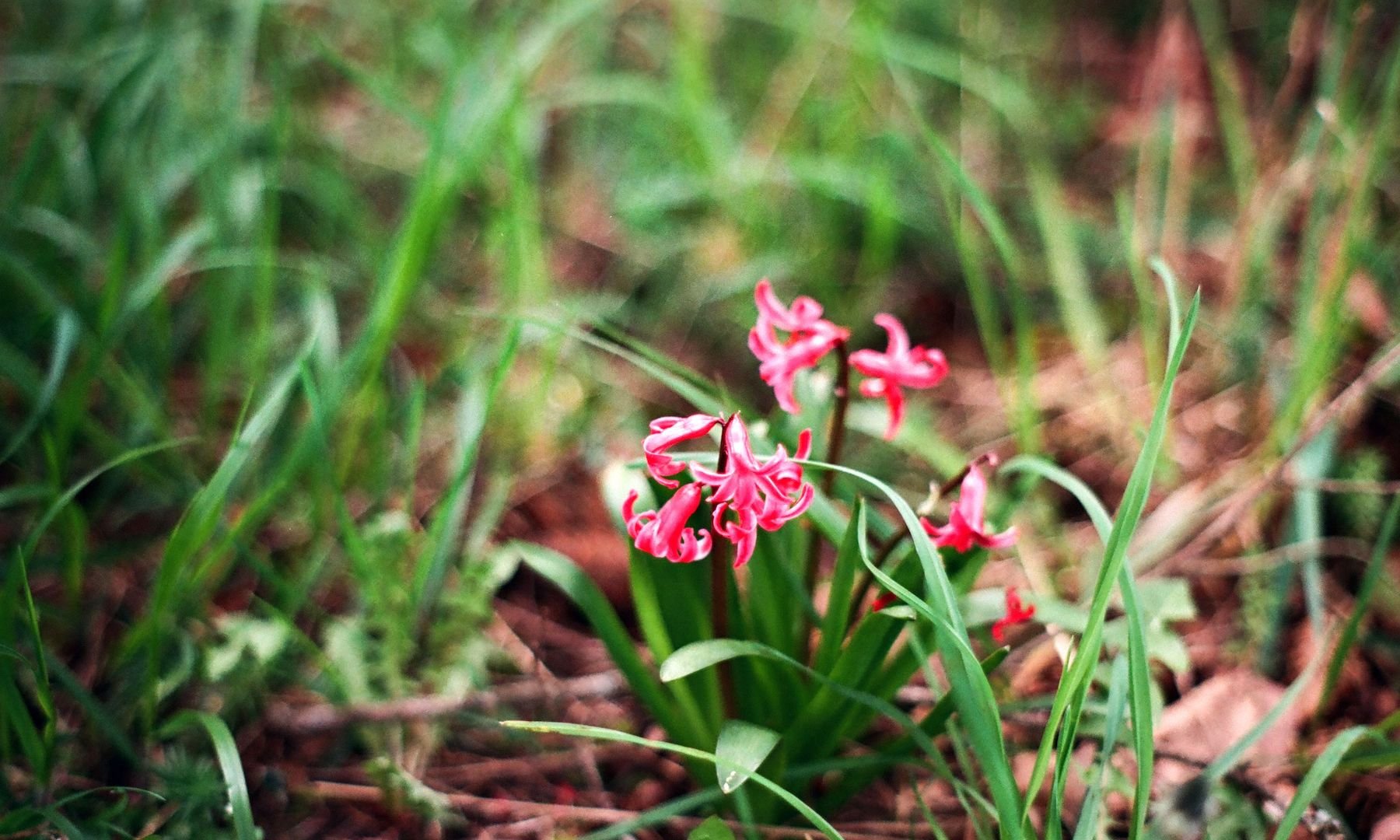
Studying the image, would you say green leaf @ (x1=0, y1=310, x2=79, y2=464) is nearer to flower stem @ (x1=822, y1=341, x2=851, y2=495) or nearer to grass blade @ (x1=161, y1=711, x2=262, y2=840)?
grass blade @ (x1=161, y1=711, x2=262, y2=840)

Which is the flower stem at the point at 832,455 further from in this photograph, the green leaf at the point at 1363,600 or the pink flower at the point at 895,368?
the green leaf at the point at 1363,600

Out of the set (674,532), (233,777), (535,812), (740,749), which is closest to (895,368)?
(674,532)

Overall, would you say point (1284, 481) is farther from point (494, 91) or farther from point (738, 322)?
point (494, 91)

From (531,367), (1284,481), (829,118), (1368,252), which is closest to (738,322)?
(531,367)

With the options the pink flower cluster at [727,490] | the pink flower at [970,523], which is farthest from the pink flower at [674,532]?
the pink flower at [970,523]

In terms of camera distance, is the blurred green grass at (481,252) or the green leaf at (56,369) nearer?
the green leaf at (56,369)
